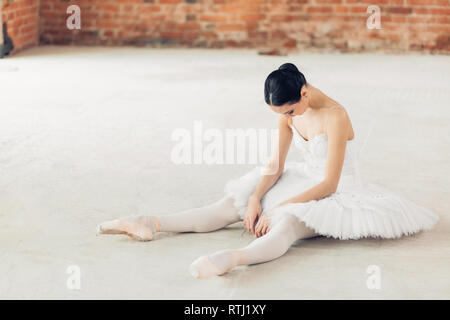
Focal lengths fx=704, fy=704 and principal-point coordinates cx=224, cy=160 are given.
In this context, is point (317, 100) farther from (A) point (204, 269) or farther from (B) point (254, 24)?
(B) point (254, 24)

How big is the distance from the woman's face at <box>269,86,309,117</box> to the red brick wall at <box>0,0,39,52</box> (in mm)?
5137

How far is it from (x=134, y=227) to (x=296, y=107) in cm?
69

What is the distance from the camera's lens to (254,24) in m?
7.86

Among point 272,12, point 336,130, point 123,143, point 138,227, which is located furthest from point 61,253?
point 272,12

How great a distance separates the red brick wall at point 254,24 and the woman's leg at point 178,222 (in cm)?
551

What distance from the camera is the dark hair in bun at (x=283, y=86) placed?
2.30 m

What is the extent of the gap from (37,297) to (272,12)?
20.3 ft

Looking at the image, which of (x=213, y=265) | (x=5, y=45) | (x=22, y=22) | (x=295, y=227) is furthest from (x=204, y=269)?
(x=22, y=22)

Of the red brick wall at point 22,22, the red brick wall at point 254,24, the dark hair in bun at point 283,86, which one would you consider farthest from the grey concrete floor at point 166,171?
the red brick wall at point 254,24

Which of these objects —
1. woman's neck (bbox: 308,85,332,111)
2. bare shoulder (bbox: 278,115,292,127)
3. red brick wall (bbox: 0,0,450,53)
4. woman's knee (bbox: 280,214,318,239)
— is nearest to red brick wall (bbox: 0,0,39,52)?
red brick wall (bbox: 0,0,450,53)

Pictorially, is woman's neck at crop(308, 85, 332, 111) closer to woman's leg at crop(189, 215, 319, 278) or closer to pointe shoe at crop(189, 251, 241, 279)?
woman's leg at crop(189, 215, 319, 278)

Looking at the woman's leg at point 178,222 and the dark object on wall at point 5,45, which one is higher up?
the dark object on wall at point 5,45

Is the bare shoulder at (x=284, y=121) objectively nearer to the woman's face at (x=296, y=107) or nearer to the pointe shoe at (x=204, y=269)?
the woman's face at (x=296, y=107)
